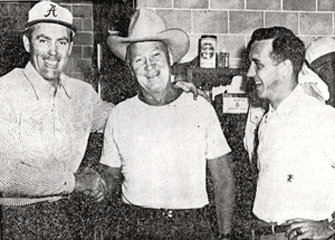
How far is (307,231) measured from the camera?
1.49 m

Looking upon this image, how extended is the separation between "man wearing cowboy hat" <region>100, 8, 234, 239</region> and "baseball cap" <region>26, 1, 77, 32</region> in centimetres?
14

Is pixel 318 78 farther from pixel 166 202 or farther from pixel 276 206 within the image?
pixel 166 202

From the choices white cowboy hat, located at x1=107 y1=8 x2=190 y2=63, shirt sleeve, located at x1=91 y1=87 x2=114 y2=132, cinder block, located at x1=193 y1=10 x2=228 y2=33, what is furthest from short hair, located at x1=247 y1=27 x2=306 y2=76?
shirt sleeve, located at x1=91 y1=87 x2=114 y2=132

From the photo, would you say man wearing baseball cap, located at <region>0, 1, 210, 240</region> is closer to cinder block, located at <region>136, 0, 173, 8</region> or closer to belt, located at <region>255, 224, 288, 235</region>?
cinder block, located at <region>136, 0, 173, 8</region>

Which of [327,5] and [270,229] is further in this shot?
[327,5]

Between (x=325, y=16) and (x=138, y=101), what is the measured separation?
62cm

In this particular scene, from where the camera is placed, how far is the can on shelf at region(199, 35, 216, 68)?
1685 mm

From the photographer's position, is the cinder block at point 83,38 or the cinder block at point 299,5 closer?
the cinder block at point 83,38

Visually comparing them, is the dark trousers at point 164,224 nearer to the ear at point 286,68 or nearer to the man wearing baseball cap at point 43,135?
the man wearing baseball cap at point 43,135

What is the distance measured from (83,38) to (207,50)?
356 millimetres

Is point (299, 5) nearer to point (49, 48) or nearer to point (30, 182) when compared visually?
point (49, 48)

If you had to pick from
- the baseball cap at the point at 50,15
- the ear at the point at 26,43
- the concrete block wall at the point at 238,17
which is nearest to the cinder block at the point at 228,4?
the concrete block wall at the point at 238,17

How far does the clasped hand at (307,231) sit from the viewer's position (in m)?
1.48

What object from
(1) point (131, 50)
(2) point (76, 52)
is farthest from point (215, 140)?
(2) point (76, 52)
